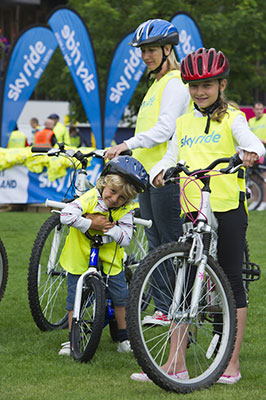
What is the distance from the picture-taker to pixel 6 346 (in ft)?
17.8

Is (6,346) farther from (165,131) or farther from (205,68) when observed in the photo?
(205,68)

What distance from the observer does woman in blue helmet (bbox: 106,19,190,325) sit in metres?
5.54

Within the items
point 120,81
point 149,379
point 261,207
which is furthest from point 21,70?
point 149,379

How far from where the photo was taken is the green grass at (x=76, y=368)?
4.24 m

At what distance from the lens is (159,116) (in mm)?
5586

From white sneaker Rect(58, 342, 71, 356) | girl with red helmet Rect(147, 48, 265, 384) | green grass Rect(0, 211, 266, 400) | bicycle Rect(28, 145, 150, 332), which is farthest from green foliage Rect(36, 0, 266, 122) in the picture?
girl with red helmet Rect(147, 48, 265, 384)

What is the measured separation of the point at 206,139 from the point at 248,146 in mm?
286

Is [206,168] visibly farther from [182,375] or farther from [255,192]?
[255,192]

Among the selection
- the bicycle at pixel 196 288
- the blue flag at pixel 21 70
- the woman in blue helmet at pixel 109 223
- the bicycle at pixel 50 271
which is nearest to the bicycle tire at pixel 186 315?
the bicycle at pixel 196 288

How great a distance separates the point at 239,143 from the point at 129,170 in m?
0.76

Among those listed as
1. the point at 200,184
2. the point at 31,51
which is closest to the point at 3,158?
the point at 31,51

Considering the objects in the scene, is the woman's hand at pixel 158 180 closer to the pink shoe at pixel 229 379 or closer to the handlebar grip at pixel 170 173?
the handlebar grip at pixel 170 173

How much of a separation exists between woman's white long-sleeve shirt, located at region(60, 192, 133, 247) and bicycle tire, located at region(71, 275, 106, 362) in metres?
0.29

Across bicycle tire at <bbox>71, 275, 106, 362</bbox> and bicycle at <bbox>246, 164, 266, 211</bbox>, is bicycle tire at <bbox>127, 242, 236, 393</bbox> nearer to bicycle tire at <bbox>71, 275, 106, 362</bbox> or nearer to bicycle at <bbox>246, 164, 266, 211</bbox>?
bicycle tire at <bbox>71, 275, 106, 362</bbox>
